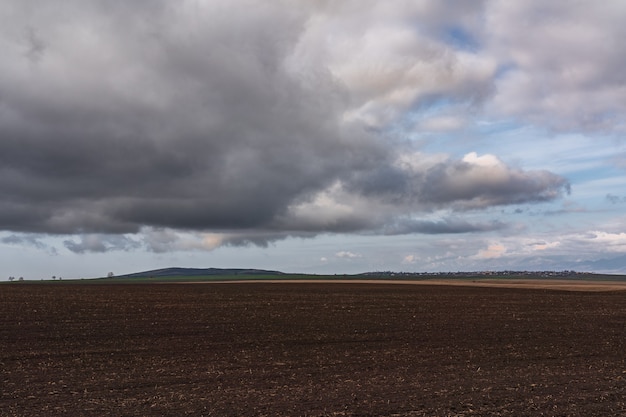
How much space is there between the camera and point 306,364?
24.4 metres

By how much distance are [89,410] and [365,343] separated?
16973mm

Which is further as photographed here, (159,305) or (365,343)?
(159,305)

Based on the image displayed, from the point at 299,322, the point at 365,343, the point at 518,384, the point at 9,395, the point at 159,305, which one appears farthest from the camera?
the point at 159,305

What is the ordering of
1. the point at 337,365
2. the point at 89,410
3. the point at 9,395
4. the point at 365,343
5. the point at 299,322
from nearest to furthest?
the point at 89,410 < the point at 9,395 < the point at 337,365 < the point at 365,343 < the point at 299,322

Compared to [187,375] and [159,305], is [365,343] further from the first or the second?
[159,305]

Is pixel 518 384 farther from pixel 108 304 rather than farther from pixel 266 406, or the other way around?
pixel 108 304

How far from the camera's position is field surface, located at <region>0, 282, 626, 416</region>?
670 inches

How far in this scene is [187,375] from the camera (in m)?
21.5

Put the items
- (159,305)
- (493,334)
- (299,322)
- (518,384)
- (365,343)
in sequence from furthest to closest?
1. (159,305)
2. (299,322)
3. (493,334)
4. (365,343)
5. (518,384)

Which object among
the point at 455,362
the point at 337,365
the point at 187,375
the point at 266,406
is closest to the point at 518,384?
the point at 455,362

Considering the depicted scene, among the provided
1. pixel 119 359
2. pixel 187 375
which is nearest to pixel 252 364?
pixel 187 375

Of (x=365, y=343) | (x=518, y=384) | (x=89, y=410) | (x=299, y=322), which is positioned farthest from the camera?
(x=299, y=322)

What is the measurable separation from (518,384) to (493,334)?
50.2 feet

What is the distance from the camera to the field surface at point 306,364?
17016mm
